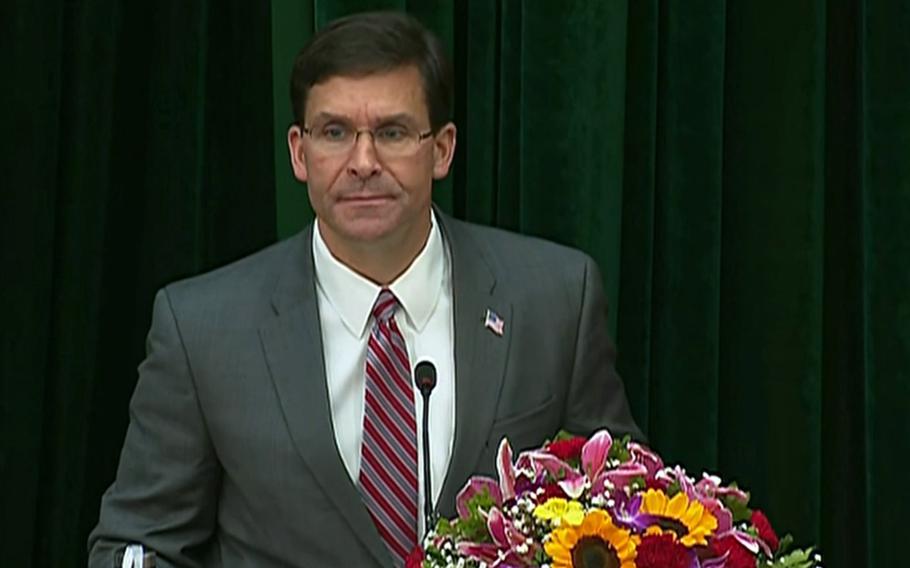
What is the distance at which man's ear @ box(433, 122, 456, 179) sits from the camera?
87.0 inches

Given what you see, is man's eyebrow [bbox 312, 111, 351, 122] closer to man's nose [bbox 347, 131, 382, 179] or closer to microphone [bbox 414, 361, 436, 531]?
man's nose [bbox 347, 131, 382, 179]

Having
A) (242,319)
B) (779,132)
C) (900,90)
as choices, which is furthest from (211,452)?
(900,90)

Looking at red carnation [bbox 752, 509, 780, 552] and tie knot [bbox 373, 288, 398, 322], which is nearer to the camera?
red carnation [bbox 752, 509, 780, 552]

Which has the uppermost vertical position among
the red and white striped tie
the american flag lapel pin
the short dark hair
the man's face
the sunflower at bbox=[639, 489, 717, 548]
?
the short dark hair

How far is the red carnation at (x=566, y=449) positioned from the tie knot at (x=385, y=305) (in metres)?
0.47

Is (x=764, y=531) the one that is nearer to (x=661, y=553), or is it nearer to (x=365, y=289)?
(x=661, y=553)

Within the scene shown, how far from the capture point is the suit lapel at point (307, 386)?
2.10m

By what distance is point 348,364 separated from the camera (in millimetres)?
2193

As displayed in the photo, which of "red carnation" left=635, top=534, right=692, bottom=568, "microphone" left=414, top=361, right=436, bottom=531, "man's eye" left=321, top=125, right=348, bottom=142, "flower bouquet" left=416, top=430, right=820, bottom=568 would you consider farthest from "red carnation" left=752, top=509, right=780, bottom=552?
"man's eye" left=321, top=125, right=348, bottom=142

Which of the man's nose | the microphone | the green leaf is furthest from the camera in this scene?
the man's nose

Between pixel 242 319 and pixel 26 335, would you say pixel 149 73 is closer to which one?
pixel 26 335

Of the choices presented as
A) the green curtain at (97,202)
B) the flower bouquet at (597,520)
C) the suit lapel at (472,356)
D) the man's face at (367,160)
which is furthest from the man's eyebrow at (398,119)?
the green curtain at (97,202)

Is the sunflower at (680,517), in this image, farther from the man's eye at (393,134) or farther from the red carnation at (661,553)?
the man's eye at (393,134)

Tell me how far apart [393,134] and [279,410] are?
0.39 m
